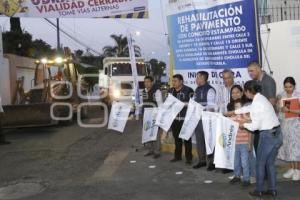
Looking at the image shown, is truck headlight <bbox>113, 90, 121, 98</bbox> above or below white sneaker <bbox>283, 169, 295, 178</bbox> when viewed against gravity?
above

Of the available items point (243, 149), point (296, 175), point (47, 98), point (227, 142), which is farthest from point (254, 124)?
point (47, 98)

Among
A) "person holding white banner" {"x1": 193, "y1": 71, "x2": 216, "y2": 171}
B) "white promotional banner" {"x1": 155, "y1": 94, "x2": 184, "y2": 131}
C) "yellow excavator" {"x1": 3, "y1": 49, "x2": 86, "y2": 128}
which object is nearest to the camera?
"person holding white banner" {"x1": 193, "y1": 71, "x2": 216, "y2": 171}

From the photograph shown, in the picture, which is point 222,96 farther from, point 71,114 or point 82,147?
point 71,114

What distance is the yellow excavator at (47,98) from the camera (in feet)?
52.3

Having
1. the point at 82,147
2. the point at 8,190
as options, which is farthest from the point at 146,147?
the point at 8,190

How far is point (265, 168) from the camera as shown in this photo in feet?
22.4

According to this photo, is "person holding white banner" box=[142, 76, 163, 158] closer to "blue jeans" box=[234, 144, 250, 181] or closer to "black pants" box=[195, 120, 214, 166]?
"black pants" box=[195, 120, 214, 166]

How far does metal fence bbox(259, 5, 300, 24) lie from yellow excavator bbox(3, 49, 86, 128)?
310 inches

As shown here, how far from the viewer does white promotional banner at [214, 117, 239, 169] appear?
299 inches

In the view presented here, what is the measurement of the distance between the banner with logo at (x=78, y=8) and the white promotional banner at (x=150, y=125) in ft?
11.0

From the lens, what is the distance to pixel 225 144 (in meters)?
7.78

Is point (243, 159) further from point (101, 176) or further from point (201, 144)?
point (101, 176)

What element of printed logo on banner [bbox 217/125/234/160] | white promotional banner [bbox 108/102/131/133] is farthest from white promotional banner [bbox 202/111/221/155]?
white promotional banner [bbox 108/102/131/133]

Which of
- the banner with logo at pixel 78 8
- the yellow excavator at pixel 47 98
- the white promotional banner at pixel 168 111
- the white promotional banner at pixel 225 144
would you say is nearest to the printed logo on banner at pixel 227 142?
the white promotional banner at pixel 225 144
